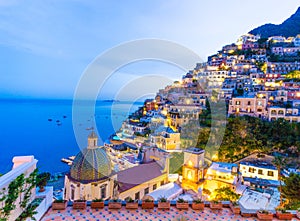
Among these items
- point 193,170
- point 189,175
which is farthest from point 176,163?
point 193,170

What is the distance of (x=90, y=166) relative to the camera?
9.30m

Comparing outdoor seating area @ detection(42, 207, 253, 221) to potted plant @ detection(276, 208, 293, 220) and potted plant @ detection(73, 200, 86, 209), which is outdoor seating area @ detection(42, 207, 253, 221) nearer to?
potted plant @ detection(73, 200, 86, 209)

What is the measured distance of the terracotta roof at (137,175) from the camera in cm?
1045

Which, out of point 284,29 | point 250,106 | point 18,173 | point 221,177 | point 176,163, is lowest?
point 221,177

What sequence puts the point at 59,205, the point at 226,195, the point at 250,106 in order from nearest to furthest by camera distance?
the point at 59,205 → the point at 226,195 → the point at 250,106

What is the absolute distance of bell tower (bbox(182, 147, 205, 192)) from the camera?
12789 mm

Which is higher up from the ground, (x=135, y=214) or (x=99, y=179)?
(x=135, y=214)

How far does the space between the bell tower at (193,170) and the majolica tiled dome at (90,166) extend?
5851 mm

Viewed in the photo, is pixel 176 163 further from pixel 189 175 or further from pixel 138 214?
pixel 138 214

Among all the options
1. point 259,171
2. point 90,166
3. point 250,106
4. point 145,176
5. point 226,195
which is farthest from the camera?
point 250,106

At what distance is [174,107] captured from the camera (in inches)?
1129

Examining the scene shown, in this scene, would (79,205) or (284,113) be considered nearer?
(79,205)

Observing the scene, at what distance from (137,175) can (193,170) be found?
402 cm

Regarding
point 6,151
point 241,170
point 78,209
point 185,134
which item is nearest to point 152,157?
point 241,170
